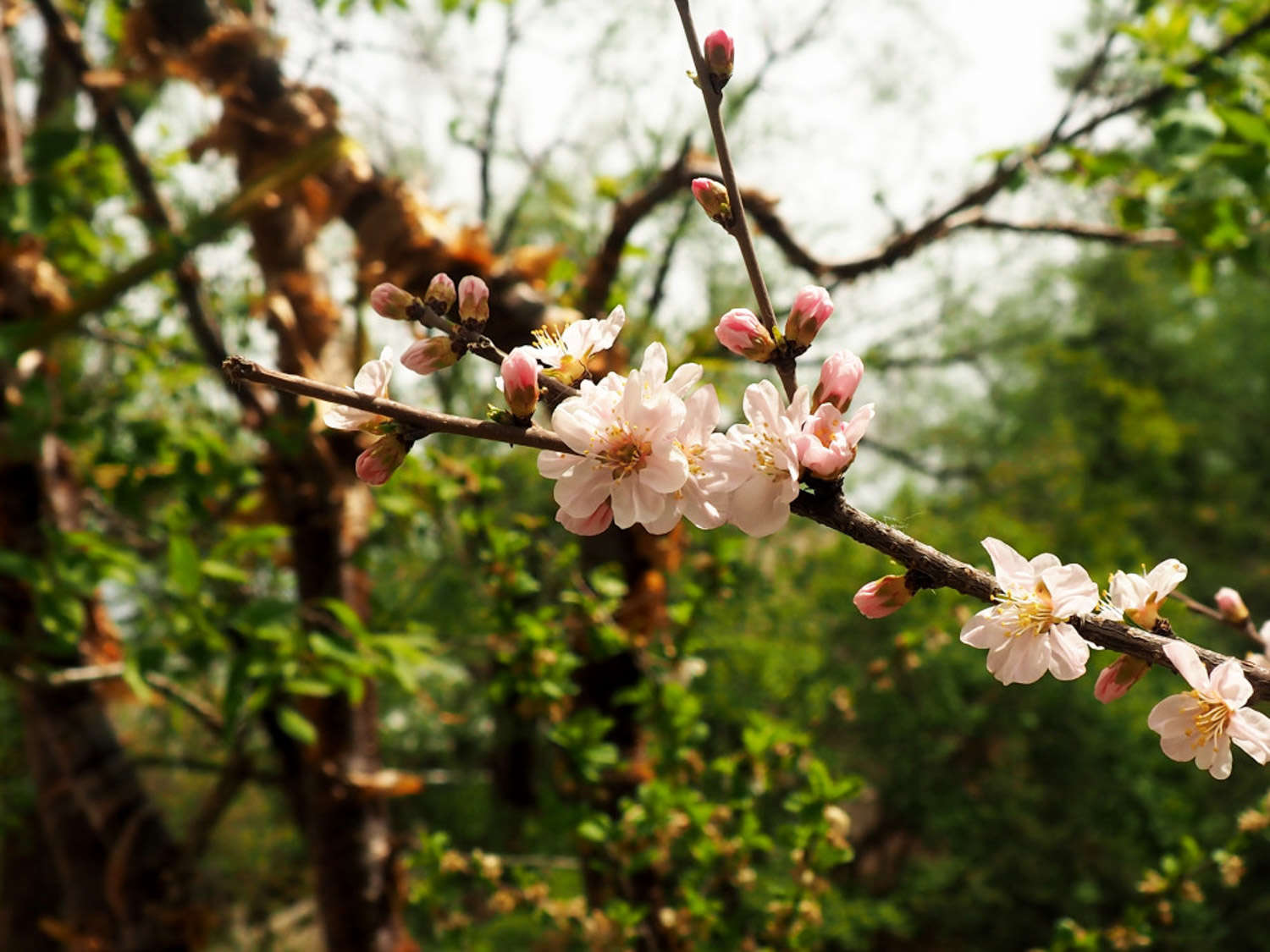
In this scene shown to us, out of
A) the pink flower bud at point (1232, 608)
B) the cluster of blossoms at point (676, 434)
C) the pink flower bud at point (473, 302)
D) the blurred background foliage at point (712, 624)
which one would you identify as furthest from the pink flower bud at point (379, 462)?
the pink flower bud at point (1232, 608)

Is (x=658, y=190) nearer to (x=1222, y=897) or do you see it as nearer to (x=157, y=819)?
(x=157, y=819)

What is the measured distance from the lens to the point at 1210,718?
46 centimetres

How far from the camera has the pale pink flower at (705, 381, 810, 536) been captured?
0.41m

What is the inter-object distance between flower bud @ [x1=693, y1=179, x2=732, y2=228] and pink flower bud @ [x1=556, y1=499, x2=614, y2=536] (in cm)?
17

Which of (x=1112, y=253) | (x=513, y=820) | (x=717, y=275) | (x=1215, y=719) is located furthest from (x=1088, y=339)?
(x=1215, y=719)

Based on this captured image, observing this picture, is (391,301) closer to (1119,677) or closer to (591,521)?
(591,521)

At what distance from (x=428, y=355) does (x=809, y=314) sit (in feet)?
0.72

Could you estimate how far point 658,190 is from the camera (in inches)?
54.1

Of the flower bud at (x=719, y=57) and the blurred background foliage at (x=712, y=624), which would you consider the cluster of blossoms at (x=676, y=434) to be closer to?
the flower bud at (x=719, y=57)

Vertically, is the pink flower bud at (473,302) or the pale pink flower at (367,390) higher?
the pink flower bud at (473,302)

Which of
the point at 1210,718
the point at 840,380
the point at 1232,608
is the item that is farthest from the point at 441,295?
the point at 1232,608

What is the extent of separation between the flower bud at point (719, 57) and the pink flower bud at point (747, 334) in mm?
125

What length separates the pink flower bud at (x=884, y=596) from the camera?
438 millimetres

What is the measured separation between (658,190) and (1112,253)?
5.53 meters
